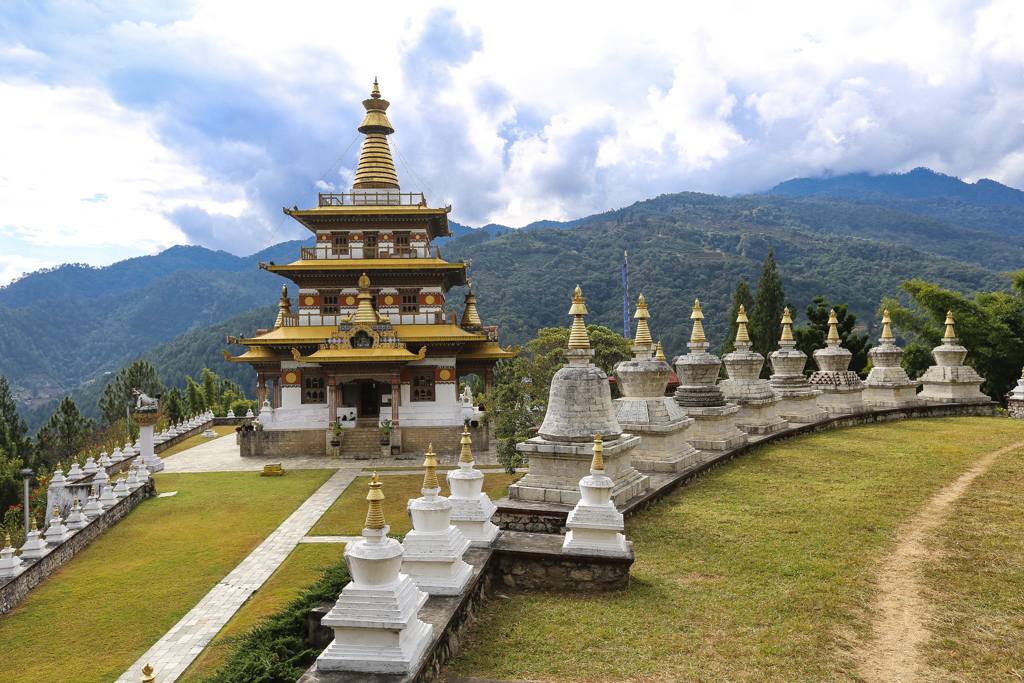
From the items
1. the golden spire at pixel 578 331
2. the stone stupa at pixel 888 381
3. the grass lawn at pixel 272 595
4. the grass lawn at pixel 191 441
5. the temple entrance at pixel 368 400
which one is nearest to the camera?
the grass lawn at pixel 272 595

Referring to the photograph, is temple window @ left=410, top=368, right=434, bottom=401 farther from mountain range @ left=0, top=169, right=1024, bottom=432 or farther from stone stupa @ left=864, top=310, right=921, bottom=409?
mountain range @ left=0, top=169, right=1024, bottom=432

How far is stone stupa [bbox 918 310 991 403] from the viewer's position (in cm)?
2128

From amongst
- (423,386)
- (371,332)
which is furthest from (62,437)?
(423,386)

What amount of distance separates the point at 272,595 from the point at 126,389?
3925 cm

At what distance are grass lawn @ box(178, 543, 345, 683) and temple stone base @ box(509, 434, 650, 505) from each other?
3319 mm

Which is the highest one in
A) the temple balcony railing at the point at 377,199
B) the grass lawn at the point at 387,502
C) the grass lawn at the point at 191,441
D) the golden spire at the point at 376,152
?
the golden spire at the point at 376,152

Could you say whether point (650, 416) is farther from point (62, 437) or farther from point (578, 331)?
point (62, 437)

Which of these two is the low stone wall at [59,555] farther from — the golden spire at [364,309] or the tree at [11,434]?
the tree at [11,434]

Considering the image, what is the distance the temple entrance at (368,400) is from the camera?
2804 cm

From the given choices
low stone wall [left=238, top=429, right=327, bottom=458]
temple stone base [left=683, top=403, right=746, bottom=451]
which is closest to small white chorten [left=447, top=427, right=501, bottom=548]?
temple stone base [left=683, top=403, right=746, bottom=451]

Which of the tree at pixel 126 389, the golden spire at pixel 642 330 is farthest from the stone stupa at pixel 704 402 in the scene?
the tree at pixel 126 389

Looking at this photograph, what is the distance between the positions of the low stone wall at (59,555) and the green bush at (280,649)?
730cm

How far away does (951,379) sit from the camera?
21.3m

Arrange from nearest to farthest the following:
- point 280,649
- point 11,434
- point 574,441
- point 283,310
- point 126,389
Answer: point 280,649 → point 574,441 → point 283,310 → point 11,434 → point 126,389
